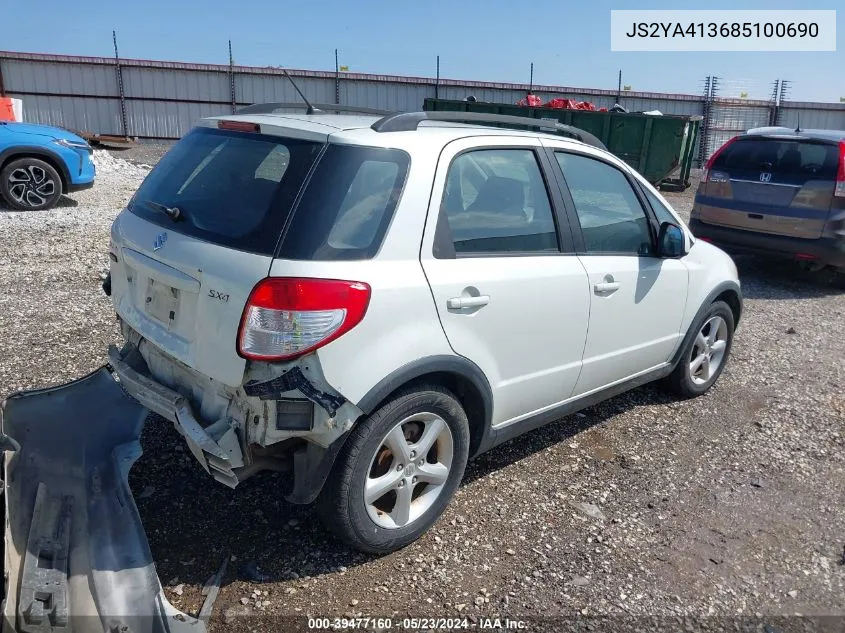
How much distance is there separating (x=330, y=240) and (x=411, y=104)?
20582 mm

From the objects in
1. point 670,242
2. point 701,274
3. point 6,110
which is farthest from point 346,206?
point 6,110

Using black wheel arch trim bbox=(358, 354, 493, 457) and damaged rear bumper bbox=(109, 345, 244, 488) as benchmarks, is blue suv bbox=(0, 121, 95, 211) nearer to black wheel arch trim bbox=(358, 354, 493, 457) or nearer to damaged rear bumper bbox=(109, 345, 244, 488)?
damaged rear bumper bbox=(109, 345, 244, 488)

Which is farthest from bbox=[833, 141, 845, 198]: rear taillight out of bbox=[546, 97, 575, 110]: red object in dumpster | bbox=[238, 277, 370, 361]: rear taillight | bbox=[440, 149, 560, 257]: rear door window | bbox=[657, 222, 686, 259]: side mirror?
bbox=[546, 97, 575, 110]: red object in dumpster

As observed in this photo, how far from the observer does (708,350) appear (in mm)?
4859

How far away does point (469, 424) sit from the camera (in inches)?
129

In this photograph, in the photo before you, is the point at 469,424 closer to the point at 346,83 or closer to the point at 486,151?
the point at 486,151

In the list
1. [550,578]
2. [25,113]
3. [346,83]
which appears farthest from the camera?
[346,83]

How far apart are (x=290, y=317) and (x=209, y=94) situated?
67.4 ft

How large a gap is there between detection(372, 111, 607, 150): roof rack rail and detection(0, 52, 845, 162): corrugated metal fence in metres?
16.7

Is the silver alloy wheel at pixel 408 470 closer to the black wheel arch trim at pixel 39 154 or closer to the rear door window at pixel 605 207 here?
the rear door window at pixel 605 207

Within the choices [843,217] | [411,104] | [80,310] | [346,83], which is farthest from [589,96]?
[80,310]

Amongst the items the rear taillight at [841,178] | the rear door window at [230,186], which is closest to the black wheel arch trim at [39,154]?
the rear door window at [230,186]

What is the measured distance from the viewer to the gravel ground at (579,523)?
2855 millimetres

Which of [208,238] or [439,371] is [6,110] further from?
[439,371]
